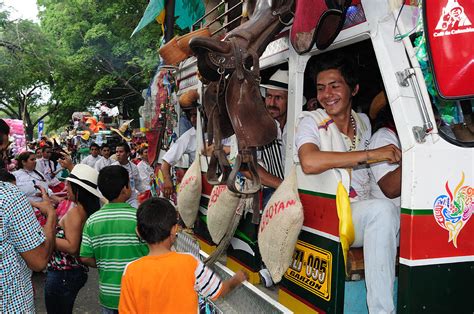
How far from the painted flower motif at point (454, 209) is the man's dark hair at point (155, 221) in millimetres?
1231

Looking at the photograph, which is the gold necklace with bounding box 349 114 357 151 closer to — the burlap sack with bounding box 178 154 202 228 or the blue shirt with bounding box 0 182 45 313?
the burlap sack with bounding box 178 154 202 228

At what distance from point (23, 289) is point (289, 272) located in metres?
1.48

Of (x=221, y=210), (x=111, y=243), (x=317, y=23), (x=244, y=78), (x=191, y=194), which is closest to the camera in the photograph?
(x=317, y=23)

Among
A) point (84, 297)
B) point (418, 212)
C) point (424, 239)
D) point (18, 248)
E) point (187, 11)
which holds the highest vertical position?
point (187, 11)

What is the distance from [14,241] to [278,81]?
221 cm

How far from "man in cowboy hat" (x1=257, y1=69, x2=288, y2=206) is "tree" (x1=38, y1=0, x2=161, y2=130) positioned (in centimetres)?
859

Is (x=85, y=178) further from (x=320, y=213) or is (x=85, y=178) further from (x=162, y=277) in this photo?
(x=320, y=213)

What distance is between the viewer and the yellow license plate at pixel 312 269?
232 cm

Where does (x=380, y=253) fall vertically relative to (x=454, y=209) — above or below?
below

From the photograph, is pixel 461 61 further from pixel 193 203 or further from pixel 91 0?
pixel 91 0

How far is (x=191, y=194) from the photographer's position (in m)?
4.05

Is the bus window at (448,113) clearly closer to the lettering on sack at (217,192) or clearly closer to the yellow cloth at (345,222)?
the yellow cloth at (345,222)

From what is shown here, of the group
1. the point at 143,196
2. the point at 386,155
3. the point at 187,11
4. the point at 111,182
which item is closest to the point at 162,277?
the point at 111,182

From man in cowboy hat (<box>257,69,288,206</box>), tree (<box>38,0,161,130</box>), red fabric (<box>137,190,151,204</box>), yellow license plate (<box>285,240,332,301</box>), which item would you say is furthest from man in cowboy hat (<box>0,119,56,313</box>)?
tree (<box>38,0,161,130</box>)
